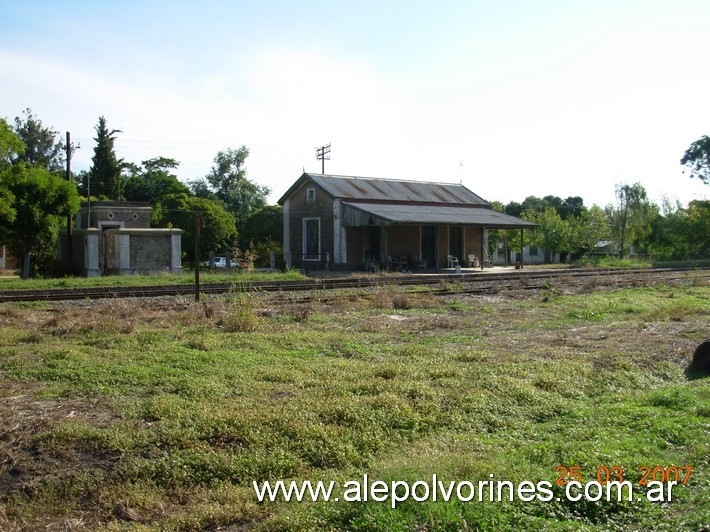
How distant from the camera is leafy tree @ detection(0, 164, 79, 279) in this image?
90.9ft

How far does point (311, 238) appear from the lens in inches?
1515

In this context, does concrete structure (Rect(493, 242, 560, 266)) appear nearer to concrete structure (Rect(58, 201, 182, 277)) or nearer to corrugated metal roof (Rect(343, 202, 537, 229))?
corrugated metal roof (Rect(343, 202, 537, 229))

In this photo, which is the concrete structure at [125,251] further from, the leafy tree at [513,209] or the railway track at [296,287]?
the leafy tree at [513,209]

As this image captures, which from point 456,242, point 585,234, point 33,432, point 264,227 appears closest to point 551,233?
point 585,234

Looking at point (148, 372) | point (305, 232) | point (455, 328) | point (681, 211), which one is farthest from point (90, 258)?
point (681, 211)

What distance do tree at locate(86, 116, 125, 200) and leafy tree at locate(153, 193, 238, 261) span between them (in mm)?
8159

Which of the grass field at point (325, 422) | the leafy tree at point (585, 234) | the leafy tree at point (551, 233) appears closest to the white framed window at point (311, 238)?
the leafy tree at point (551, 233)

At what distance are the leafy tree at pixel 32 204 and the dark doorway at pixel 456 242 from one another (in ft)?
67.0

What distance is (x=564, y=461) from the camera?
189 inches

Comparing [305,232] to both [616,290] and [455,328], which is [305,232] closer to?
[616,290]

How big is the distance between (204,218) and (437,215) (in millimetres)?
18883

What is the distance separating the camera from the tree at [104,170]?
60.7m

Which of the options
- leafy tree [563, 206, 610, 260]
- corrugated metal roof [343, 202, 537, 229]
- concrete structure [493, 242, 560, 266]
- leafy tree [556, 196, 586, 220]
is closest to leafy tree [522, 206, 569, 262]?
leafy tree [563, 206, 610, 260]
